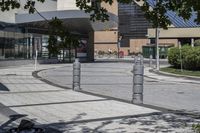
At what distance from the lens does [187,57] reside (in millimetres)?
34312

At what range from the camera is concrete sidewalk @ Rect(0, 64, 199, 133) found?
10367mm

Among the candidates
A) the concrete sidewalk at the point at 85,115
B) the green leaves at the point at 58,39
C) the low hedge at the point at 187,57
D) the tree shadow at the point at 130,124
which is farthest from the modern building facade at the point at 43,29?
the green leaves at the point at 58,39

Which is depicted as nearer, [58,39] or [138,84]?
[58,39]

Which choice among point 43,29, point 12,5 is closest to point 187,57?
point 43,29

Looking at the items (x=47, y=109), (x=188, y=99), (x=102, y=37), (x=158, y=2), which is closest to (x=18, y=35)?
(x=188, y=99)

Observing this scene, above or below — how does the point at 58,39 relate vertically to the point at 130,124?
above

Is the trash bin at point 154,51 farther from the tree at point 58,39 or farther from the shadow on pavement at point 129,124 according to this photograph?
the tree at point 58,39

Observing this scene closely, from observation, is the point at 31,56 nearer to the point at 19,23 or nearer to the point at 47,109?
the point at 19,23

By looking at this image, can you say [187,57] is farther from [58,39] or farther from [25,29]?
[58,39]

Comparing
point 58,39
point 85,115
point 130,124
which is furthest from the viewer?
point 85,115

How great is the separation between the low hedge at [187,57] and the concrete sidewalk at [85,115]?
17.6 m

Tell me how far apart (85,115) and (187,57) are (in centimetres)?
2299

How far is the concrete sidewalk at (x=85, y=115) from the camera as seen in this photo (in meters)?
10.4

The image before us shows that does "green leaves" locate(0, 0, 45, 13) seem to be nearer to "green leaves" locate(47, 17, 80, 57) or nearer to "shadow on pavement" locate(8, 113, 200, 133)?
"green leaves" locate(47, 17, 80, 57)
